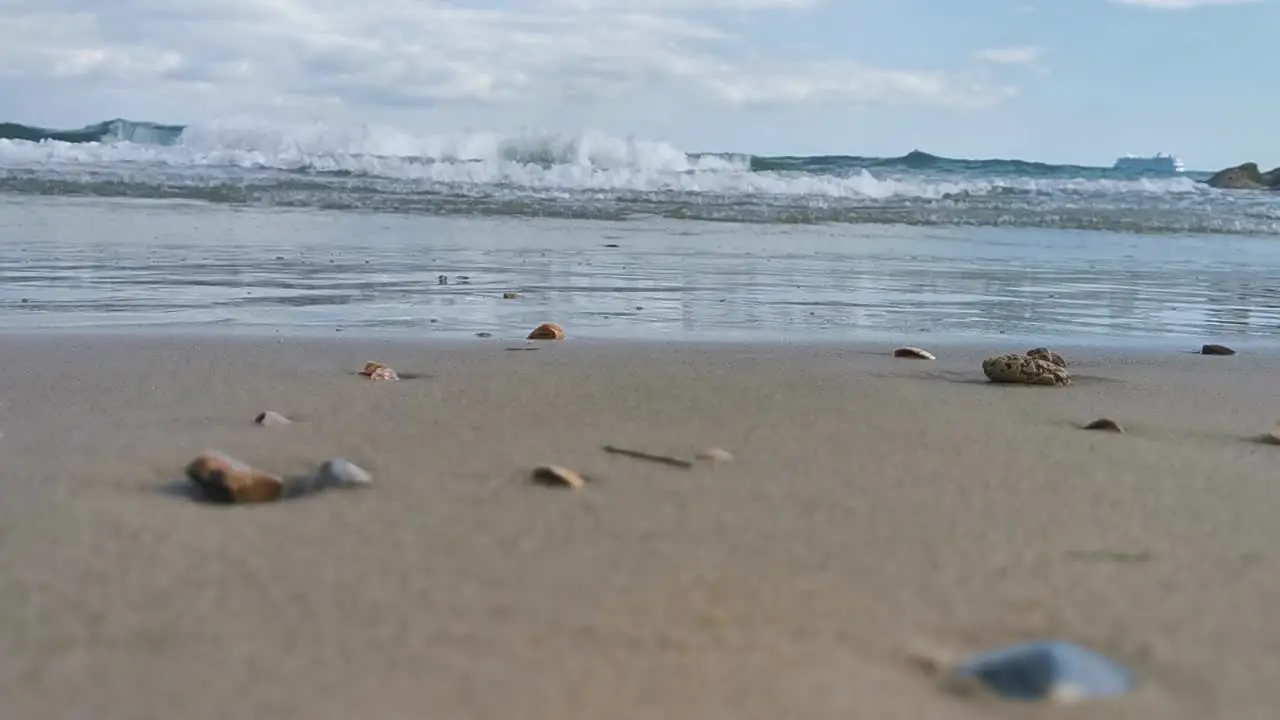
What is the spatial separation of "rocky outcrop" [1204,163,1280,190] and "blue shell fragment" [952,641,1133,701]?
32310mm

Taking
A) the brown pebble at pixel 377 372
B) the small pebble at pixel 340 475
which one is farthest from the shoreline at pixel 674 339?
the small pebble at pixel 340 475

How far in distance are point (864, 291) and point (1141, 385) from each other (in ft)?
8.43

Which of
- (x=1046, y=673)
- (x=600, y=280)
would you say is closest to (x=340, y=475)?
(x=1046, y=673)

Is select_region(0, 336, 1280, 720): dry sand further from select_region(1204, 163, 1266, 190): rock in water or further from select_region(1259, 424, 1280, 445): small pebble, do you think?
→ select_region(1204, 163, 1266, 190): rock in water

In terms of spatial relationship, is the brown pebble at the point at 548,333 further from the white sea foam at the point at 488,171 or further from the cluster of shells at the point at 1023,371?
the white sea foam at the point at 488,171

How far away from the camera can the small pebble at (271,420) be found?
95.7 inches

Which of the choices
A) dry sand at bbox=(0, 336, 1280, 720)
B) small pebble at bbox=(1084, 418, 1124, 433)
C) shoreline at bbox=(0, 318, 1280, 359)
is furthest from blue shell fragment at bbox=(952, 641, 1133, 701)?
shoreline at bbox=(0, 318, 1280, 359)

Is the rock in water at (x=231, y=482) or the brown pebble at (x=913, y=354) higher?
the rock in water at (x=231, y=482)

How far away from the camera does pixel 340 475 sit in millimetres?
1908

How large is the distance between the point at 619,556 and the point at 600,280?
4.41 m

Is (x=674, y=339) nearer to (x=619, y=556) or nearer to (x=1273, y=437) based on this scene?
(x=1273, y=437)

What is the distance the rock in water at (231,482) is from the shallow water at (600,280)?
2228mm

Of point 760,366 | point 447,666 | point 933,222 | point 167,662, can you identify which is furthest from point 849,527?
point 933,222

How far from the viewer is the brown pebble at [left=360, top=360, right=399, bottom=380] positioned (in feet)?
10.1
